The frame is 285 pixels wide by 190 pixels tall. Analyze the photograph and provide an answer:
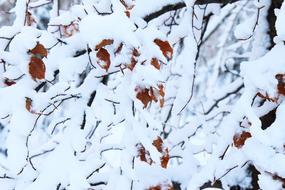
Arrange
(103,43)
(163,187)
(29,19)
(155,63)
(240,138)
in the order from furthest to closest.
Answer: (29,19) < (163,187) < (240,138) < (155,63) < (103,43)

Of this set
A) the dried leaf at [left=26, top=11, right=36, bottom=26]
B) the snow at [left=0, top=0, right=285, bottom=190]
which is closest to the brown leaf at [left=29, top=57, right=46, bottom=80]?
the snow at [left=0, top=0, right=285, bottom=190]

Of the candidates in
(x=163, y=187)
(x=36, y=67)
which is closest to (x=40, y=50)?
(x=36, y=67)

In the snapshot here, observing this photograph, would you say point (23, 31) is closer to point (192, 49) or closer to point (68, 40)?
point (68, 40)

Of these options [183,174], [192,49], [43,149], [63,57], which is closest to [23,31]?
[63,57]

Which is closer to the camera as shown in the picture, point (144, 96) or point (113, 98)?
point (144, 96)

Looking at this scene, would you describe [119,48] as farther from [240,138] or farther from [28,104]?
[240,138]

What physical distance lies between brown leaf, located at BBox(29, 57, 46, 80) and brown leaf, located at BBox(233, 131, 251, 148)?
0.64 m

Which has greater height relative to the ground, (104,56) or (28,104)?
(104,56)

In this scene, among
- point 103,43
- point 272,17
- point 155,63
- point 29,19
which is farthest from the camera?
point 272,17

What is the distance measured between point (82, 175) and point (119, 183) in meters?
0.11

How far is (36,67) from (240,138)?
679 mm

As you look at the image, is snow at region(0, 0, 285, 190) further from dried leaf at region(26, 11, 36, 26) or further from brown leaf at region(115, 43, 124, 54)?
dried leaf at region(26, 11, 36, 26)

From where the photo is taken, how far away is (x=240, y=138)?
1.57 meters

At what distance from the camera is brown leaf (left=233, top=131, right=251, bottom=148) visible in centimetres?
157
